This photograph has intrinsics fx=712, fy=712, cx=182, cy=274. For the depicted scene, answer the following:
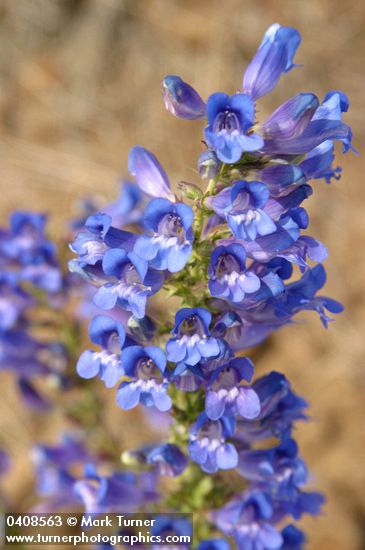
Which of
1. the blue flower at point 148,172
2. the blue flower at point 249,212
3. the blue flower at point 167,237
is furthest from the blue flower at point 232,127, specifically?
the blue flower at point 148,172

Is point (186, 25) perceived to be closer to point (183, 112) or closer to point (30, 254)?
point (30, 254)

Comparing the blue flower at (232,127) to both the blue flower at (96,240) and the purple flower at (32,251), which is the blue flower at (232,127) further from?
the purple flower at (32,251)

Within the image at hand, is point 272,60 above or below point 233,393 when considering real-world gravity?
above

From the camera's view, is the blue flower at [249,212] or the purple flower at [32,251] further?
the purple flower at [32,251]

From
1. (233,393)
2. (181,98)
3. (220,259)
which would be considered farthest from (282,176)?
(233,393)

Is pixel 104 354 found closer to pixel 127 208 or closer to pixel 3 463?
pixel 127 208

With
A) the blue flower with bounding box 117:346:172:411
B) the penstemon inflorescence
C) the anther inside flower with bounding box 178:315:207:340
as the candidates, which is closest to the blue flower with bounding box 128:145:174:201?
the penstemon inflorescence

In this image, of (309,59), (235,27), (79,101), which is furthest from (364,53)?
(79,101)

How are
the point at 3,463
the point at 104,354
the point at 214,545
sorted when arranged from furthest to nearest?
the point at 3,463 → the point at 214,545 → the point at 104,354
